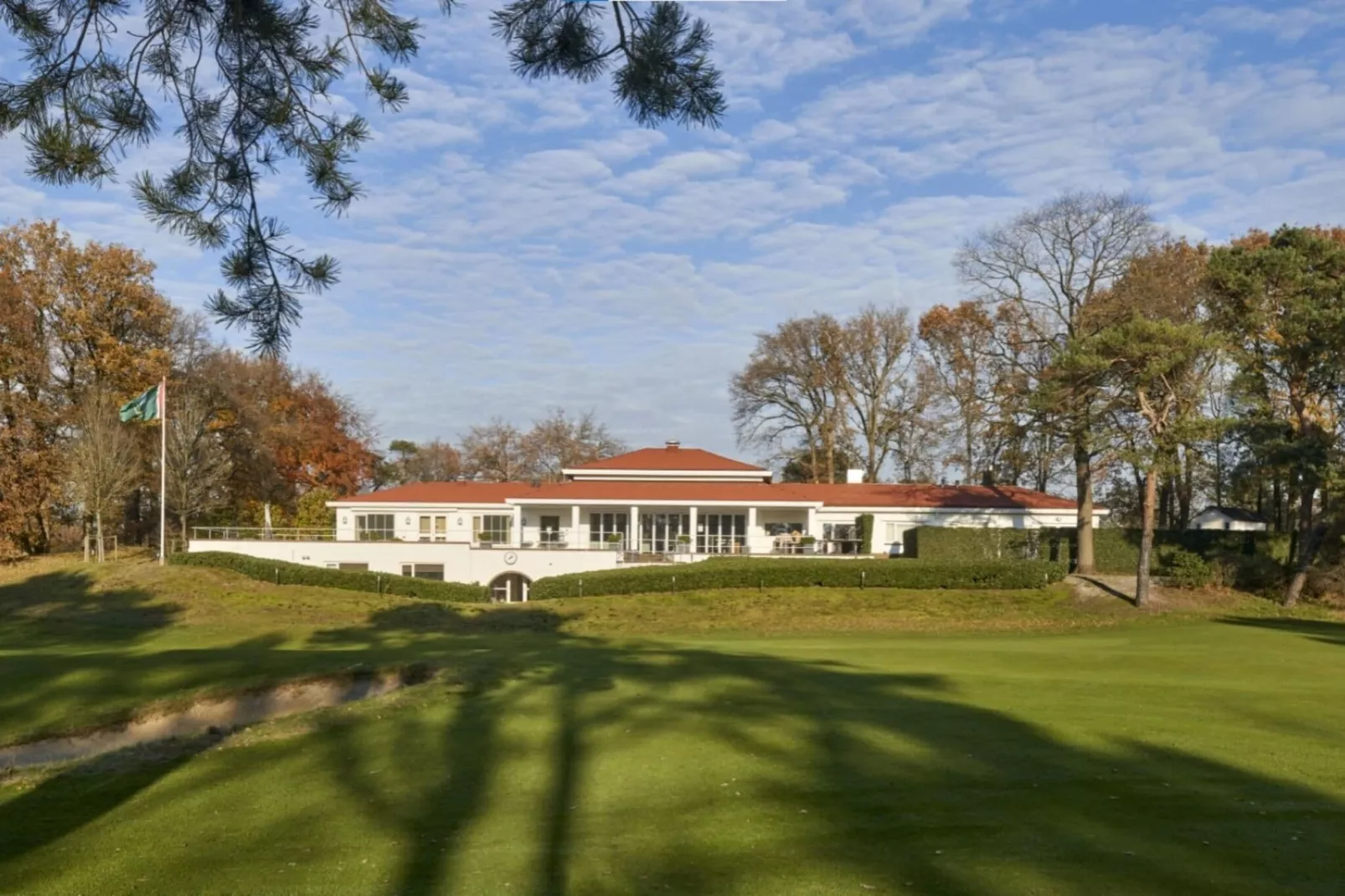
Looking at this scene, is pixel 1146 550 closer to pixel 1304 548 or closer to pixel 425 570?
pixel 1304 548

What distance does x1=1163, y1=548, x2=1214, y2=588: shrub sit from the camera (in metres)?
38.2

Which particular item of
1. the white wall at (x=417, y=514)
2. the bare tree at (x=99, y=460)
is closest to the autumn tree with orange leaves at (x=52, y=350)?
the bare tree at (x=99, y=460)

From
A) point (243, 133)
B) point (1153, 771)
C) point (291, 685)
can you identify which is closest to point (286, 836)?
point (243, 133)

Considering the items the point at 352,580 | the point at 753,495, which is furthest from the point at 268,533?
the point at 753,495

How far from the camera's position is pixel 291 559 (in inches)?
1769

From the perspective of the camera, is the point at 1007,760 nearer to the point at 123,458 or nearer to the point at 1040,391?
the point at 1040,391

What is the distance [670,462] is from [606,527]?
20.9 ft

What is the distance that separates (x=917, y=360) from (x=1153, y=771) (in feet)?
166

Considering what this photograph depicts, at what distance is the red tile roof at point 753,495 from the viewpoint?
4869 cm

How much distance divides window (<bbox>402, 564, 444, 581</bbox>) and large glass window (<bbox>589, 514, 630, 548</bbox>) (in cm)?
765

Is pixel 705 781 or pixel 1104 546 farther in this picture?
pixel 1104 546

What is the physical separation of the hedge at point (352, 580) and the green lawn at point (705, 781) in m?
17.4

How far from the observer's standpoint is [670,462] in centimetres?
5531

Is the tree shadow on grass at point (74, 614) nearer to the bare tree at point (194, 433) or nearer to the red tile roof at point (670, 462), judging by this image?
the bare tree at point (194, 433)
